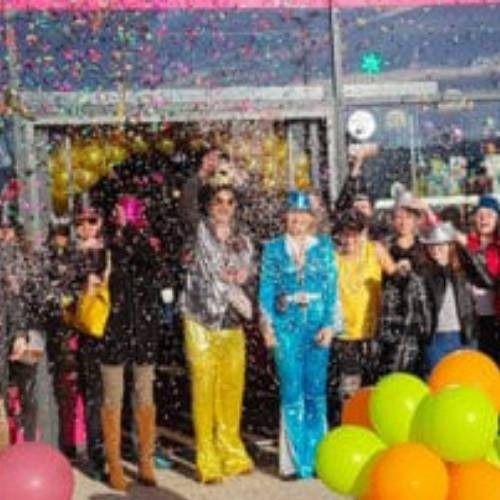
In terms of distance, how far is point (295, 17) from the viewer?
8.60m

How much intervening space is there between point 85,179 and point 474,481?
170 inches

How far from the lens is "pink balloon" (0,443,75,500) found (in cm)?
474

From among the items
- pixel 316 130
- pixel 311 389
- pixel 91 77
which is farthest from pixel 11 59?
pixel 311 389

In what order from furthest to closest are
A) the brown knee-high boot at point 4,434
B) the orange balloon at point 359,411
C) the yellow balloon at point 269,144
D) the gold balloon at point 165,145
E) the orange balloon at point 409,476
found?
the yellow balloon at point 269,144 < the gold balloon at point 165,145 < the brown knee-high boot at point 4,434 < the orange balloon at point 359,411 < the orange balloon at point 409,476

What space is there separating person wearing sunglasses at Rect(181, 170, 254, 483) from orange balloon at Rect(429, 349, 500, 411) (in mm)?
2212

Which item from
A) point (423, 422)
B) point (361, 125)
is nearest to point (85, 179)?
point (361, 125)

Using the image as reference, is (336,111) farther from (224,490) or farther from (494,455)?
(494,455)

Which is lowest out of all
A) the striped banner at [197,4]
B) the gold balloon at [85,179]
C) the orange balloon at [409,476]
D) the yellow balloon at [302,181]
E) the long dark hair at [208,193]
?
the orange balloon at [409,476]

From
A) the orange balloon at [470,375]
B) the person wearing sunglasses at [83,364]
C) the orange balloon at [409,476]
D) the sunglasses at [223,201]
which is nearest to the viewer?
the orange balloon at [409,476]

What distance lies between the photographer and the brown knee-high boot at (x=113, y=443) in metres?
7.19

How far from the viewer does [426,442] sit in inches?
189

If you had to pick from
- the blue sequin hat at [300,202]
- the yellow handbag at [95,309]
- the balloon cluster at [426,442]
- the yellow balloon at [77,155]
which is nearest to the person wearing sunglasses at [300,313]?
the blue sequin hat at [300,202]

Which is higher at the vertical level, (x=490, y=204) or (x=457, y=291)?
(x=490, y=204)

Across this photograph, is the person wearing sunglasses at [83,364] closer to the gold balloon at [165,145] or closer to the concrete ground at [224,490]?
the concrete ground at [224,490]
